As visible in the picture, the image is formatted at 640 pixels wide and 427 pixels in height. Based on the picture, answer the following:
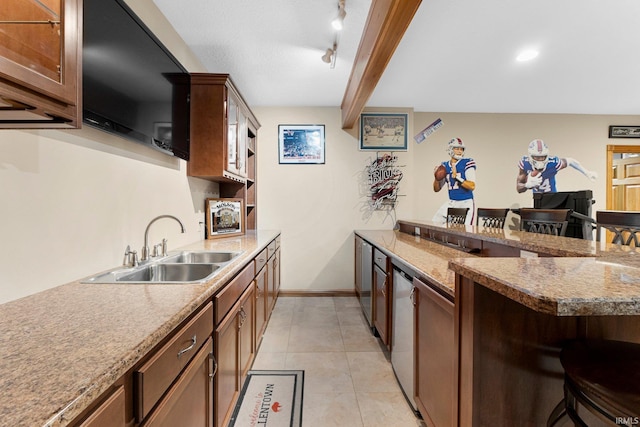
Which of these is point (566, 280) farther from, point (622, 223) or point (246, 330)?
point (246, 330)

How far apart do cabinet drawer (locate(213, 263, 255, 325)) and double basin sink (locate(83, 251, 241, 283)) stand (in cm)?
11

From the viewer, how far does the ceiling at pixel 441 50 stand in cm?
213

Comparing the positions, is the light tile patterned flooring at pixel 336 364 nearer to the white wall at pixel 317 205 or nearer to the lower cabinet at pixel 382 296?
the lower cabinet at pixel 382 296

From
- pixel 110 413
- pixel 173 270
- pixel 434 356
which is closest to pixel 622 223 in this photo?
pixel 434 356

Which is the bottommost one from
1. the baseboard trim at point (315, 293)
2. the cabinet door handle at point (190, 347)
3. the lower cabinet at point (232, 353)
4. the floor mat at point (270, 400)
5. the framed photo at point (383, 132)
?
the floor mat at point (270, 400)

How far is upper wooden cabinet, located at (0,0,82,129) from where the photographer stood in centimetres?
66

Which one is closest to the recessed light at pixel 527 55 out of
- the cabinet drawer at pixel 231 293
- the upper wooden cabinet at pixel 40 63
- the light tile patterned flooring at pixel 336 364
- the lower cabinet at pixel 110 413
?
the light tile patterned flooring at pixel 336 364

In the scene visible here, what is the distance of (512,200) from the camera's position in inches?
174

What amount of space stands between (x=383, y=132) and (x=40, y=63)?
3855 millimetres

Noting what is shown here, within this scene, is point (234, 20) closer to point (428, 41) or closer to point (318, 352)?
point (428, 41)

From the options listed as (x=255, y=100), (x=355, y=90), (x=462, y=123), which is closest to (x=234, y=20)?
(x=355, y=90)

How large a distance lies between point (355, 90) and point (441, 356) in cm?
250

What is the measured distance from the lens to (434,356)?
1357 millimetres

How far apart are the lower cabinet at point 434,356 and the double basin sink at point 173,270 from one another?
1073 mm
